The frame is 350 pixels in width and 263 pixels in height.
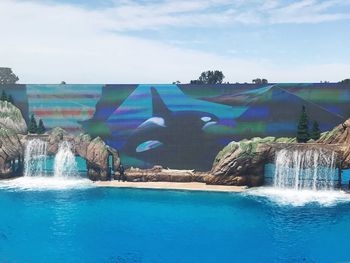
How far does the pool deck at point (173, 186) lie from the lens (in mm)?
45812

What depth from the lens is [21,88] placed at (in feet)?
186

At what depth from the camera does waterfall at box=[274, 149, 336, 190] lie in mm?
44625

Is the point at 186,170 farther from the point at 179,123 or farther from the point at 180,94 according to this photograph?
the point at 180,94

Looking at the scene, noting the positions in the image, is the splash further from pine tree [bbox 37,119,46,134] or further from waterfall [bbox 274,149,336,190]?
pine tree [bbox 37,119,46,134]

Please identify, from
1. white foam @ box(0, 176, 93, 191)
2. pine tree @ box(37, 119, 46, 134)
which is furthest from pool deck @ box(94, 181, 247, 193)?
pine tree @ box(37, 119, 46, 134)

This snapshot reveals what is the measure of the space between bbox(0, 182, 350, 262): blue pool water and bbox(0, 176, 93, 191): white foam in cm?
204

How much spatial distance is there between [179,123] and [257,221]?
65.9 ft

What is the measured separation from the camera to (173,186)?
47.9m

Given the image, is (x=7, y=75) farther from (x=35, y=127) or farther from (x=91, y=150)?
(x=91, y=150)

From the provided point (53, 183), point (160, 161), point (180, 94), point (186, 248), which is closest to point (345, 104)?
point (180, 94)

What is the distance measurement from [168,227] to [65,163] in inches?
910

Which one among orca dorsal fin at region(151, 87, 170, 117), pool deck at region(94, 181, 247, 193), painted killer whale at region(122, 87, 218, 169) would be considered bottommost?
pool deck at region(94, 181, 247, 193)

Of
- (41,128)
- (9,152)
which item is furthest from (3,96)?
(9,152)

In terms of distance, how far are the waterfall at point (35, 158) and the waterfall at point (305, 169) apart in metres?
26.0
